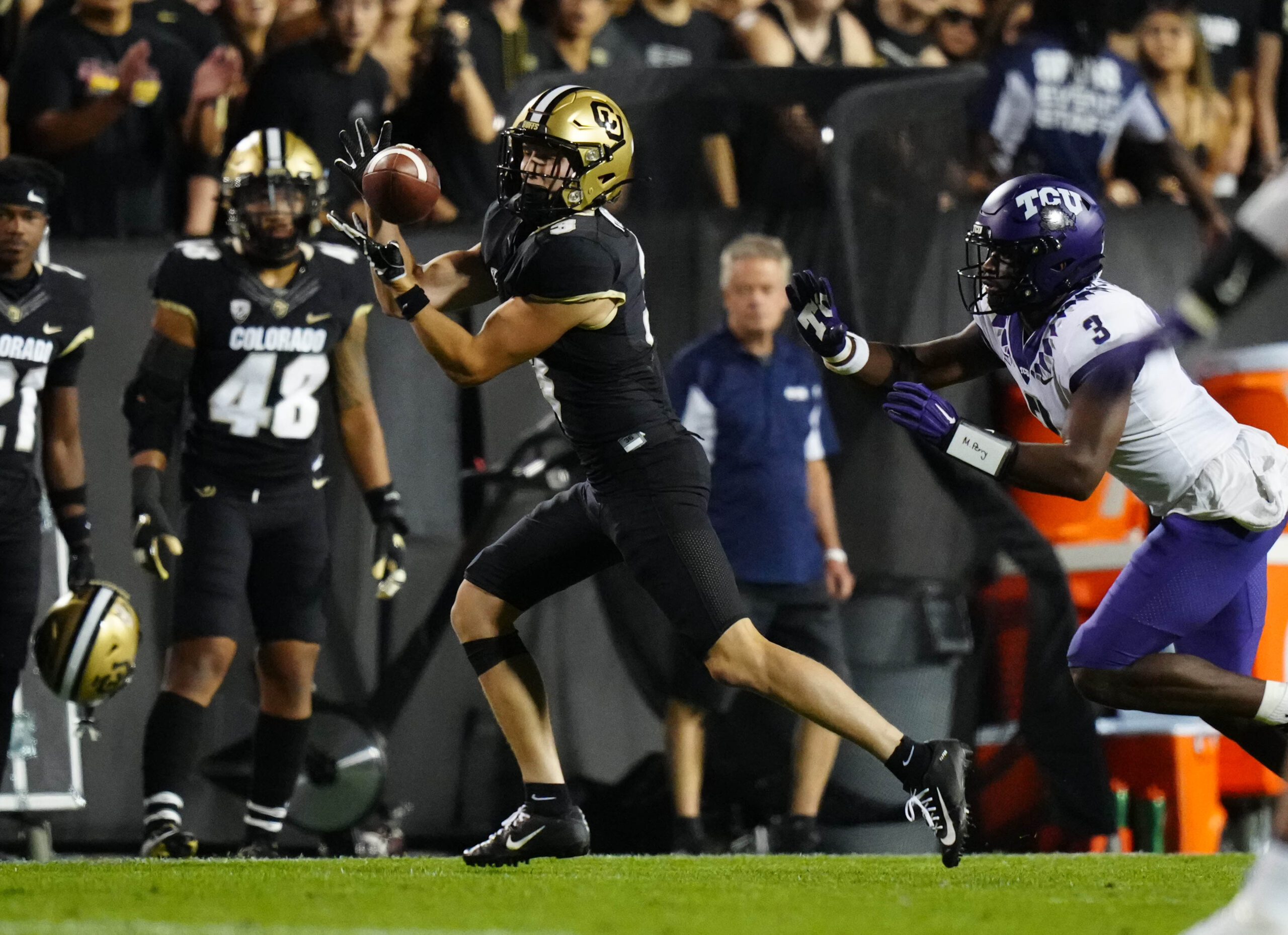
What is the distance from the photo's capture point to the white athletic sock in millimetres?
4020

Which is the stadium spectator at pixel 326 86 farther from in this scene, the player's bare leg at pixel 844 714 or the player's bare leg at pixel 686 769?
the player's bare leg at pixel 844 714

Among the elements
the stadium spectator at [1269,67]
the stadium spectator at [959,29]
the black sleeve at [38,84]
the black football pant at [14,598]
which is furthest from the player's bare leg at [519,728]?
the stadium spectator at [1269,67]

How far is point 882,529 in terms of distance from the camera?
5.70 metres

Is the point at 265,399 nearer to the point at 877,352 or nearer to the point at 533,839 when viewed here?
the point at 533,839

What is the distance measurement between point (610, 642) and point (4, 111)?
8.64 ft

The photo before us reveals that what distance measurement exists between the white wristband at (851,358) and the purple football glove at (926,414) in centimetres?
46

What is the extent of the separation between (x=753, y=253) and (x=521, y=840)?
7.21ft

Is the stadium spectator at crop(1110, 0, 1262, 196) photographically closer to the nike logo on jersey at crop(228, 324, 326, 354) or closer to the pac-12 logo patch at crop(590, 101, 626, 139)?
the pac-12 logo patch at crop(590, 101, 626, 139)

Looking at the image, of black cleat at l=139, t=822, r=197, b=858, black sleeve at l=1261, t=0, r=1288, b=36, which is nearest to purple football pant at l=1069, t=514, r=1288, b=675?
black cleat at l=139, t=822, r=197, b=858

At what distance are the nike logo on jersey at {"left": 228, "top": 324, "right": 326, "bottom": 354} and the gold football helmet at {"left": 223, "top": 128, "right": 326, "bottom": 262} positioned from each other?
225 millimetres

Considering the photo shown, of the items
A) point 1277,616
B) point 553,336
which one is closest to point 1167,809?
point 1277,616

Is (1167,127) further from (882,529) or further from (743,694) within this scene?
(743,694)

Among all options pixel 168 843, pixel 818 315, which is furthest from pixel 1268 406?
pixel 168 843

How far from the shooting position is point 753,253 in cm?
551
